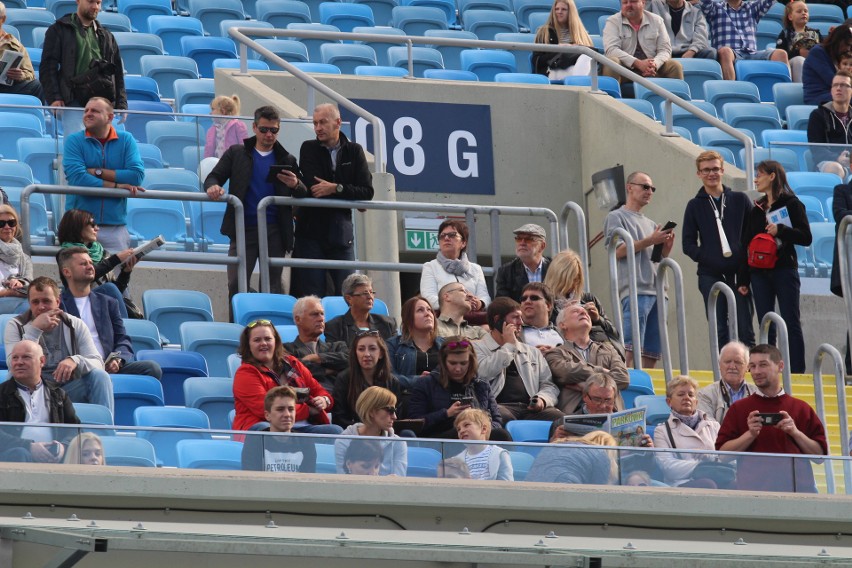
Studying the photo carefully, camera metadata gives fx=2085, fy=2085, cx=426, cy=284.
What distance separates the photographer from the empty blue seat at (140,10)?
17.1m

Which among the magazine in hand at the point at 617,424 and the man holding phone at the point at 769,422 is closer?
the magazine in hand at the point at 617,424

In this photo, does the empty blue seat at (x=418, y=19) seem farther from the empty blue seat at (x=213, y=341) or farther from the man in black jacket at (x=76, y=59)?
the empty blue seat at (x=213, y=341)

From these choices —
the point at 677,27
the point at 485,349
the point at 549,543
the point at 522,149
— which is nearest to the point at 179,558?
the point at 549,543

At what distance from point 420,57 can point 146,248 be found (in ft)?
20.2

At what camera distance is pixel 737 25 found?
18.4m

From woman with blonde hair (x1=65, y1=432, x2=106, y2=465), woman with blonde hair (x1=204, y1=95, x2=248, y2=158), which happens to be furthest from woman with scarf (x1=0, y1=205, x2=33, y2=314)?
woman with blonde hair (x1=65, y1=432, x2=106, y2=465)

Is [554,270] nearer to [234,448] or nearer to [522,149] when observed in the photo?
[234,448]

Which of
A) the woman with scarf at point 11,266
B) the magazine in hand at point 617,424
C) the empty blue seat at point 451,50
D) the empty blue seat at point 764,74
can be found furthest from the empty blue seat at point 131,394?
the empty blue seat at point 764,74

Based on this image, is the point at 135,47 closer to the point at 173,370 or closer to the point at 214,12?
the point at 214,12

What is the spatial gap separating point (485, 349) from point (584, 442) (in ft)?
4.68

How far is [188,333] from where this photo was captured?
11062 mm

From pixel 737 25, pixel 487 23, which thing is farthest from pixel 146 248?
pixel 737 25

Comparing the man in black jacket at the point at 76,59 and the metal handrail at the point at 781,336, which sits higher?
the man in black jacket at the point at 76,59

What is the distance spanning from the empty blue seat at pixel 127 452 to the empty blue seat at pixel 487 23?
1078 centimetres
